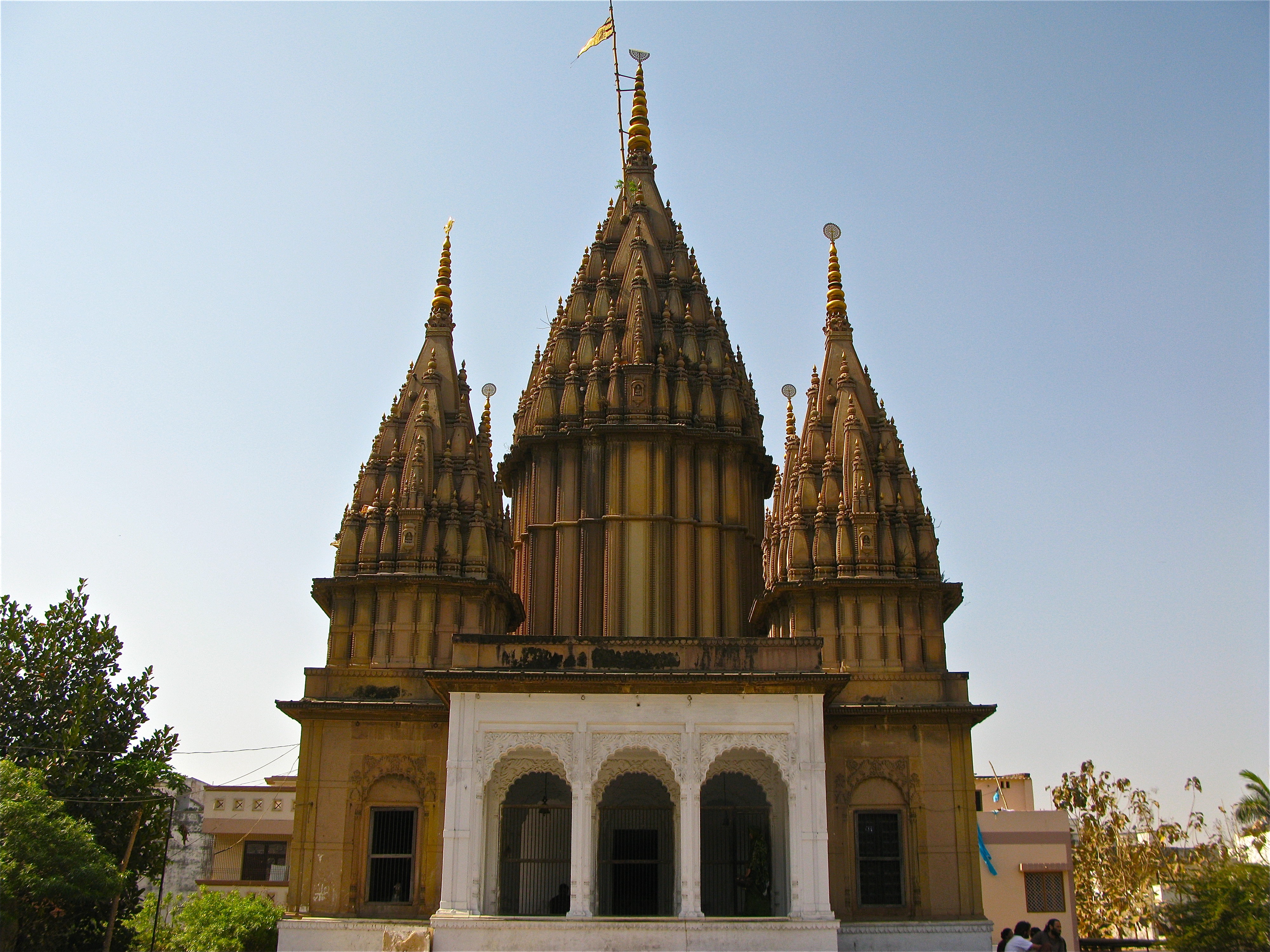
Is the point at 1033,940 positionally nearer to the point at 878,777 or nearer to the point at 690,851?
the point at 690,851

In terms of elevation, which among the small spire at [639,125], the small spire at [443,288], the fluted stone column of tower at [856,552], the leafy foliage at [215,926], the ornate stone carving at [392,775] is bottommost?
the leafy foliage at [215,926]

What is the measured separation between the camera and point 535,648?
21547mm

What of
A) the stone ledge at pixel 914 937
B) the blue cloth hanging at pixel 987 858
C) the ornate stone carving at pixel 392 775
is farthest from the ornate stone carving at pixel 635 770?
the blue cloth hanging at pixel 987 858

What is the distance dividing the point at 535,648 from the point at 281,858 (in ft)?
55.2

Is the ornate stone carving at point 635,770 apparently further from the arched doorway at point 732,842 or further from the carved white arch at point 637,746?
the arched doorway at point 732,842

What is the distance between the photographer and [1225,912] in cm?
2227

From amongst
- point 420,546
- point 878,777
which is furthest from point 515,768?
point 878,777

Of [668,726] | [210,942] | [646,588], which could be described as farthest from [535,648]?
[210,942]

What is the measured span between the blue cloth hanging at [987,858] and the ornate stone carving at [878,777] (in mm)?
7226

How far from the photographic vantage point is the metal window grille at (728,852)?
22656 mm

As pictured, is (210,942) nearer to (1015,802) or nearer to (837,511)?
Answer: (837,511)

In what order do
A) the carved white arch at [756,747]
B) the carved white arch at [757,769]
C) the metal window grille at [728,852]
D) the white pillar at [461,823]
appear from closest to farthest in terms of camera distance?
the white pillar at [461,823], the carved white arch at [756,747], the carved white arch at [757,769], the metal window grille at [728,852]

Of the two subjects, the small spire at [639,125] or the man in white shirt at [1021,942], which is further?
the small spire at [639,125]

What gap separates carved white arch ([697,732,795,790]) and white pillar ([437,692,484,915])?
12.9 feet
